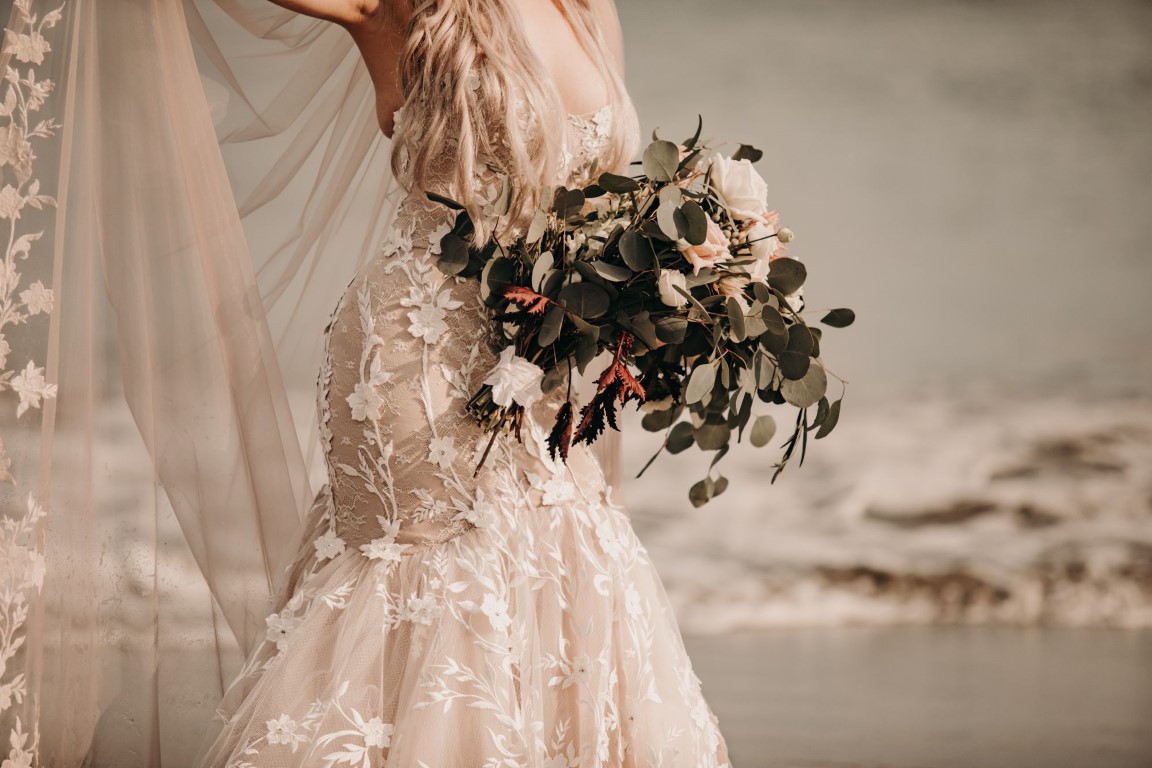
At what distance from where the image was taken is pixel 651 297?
100cm

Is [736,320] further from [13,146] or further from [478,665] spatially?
[13,146]

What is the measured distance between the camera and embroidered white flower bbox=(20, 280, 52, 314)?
1.07m

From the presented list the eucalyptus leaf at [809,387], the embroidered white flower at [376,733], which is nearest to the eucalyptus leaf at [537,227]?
the eucalyptus leaf at [809,387]

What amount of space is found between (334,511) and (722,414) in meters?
0.48

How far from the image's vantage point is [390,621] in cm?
104

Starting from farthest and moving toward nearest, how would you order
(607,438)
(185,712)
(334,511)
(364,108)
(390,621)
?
(364,108) → (607,438) → (185,712) → (334,511) → (390,621)

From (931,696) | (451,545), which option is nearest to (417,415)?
(451,545)

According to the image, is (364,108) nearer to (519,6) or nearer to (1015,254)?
(519,6)

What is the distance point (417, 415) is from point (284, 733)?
0.36 metres

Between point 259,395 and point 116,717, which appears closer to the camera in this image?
point 116,717

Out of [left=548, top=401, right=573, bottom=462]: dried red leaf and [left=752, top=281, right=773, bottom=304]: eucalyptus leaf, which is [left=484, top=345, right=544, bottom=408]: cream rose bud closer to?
[left=548, top=401, right=573, bottom=462]: dried red leaf

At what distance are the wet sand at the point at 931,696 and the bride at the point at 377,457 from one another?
1315 mm

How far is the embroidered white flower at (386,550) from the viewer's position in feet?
3.49

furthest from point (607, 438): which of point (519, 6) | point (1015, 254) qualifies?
point (1015, 254)
